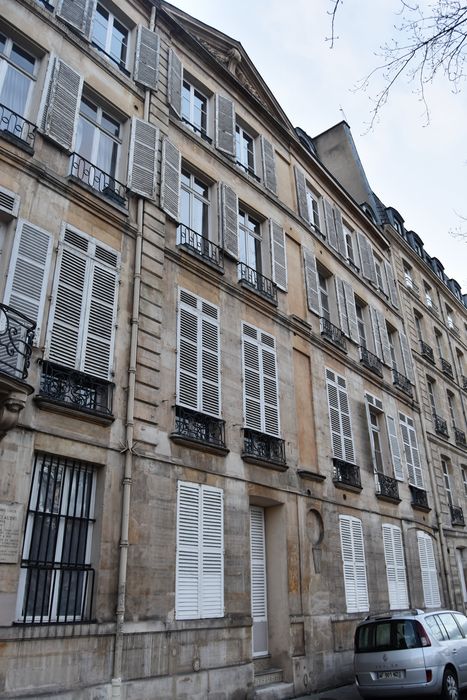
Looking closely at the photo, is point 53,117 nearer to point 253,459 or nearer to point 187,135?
point 187,135

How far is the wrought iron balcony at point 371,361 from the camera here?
1625 centimetres

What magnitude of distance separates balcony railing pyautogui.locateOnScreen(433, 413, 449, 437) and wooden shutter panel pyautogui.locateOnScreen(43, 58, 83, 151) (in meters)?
15.8

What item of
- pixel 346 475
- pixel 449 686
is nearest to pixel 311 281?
pixel 346 475

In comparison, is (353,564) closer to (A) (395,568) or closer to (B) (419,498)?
(A) (395,568)

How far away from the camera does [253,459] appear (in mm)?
10492

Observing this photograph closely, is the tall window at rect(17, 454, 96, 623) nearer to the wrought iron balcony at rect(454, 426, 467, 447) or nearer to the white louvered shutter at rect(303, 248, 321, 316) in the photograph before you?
the white louvered shutter at rect(303, 248, 321, 316)

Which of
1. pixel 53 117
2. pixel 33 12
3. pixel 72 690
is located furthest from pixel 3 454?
pixel 33 12

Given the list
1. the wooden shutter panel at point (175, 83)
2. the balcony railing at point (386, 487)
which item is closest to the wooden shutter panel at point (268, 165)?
the wooden shutter panel at point (175, 83)

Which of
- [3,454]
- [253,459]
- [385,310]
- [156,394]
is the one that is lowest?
[3,454]

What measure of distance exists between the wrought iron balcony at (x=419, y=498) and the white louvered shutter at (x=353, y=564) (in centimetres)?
386

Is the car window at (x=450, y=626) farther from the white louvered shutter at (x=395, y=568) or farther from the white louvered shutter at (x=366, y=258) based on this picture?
the white louvered shutter at (x=366, y=258)

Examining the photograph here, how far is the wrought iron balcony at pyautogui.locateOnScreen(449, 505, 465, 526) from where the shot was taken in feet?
60.9

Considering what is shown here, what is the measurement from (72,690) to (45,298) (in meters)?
5.00

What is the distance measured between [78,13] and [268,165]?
595cm
